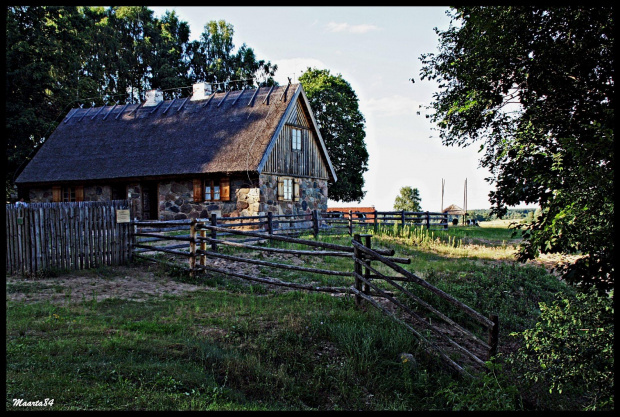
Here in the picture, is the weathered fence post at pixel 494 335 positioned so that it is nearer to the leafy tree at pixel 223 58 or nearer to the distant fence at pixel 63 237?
the distant fence at pixel 63 237

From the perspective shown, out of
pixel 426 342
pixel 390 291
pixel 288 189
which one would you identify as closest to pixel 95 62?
pixel 288 189

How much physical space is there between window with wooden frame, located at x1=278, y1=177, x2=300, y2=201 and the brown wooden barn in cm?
5

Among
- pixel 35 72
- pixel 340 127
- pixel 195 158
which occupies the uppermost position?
pixel 35 72

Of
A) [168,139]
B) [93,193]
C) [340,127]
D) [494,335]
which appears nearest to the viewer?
[494,335]

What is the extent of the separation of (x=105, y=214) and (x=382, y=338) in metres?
8.71

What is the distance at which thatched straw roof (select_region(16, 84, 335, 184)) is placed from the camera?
67.5 feet

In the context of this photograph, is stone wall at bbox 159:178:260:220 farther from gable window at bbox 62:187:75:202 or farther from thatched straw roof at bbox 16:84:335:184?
gable window at bbox 62:187:75:202

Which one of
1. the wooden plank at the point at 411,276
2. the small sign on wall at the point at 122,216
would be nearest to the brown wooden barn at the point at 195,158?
the small sign on wall at the point at 122,216

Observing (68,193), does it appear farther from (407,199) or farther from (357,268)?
(407,199)

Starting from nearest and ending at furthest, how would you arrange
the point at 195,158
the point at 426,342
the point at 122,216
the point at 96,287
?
the point at 426,342 → the point at 96,287 → the point at 122,216 → the point at 195,158

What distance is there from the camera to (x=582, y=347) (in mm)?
5203

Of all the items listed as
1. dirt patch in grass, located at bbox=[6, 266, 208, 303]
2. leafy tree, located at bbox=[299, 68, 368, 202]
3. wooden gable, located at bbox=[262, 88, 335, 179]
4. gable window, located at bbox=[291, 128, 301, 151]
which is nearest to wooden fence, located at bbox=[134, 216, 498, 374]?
dirt patch in grass, located at bbox=[6, 266, 208, 303]

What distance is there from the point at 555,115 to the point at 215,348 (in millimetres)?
5319

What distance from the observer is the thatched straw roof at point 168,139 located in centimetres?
2058
